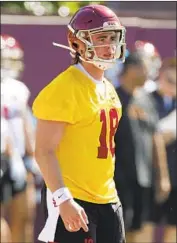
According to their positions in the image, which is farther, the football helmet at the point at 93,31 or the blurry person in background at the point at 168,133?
the blurry person in background at the point at 168,133

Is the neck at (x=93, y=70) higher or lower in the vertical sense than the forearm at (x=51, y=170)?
higher

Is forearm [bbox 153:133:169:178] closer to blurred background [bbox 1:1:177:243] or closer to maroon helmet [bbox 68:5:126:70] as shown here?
blurred background [bbox 1:1:177:243]

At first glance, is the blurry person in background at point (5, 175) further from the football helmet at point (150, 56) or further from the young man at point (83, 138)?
the young man at point (83, 138)

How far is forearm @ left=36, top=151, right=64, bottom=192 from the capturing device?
4645 millimetres

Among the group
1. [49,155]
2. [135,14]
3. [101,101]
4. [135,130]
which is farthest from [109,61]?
[135,14]

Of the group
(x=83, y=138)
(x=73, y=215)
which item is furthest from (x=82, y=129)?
(x=73, y=215)

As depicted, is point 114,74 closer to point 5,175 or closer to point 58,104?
point 5,175

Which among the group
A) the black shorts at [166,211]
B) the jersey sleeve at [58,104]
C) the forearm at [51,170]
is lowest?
the black shorts at [166,211]

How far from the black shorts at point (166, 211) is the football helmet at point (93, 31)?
3289mm

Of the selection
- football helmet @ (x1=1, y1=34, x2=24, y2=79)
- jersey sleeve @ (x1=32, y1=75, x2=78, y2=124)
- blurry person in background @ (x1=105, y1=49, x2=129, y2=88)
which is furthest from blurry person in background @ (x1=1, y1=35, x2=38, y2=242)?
jersey sleeve @ (x1=32, y1=75, x2=78, y2=124)

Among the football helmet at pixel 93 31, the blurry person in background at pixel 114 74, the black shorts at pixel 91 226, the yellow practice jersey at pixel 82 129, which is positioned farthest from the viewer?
the blurry person in background at pixel 114 74

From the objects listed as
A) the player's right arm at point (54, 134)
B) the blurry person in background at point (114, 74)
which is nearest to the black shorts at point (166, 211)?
the blurry person in background at point (114, 74)

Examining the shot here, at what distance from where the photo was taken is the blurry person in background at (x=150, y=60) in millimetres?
7993

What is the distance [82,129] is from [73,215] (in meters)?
0.45
